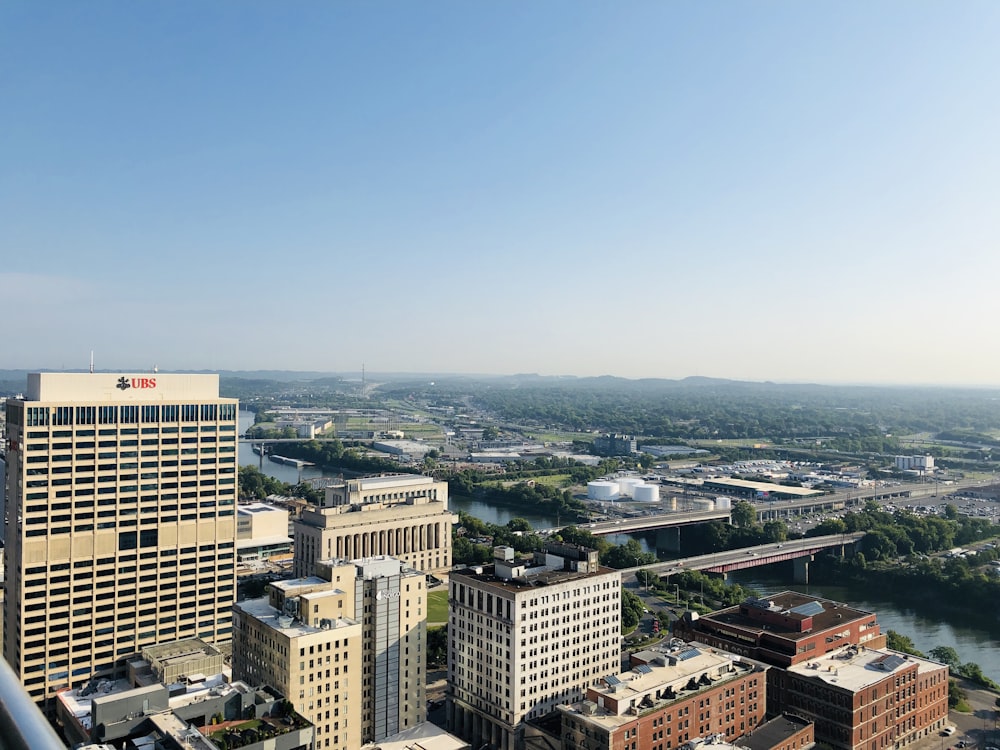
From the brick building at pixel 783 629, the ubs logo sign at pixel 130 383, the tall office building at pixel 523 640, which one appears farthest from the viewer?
the brick building at pixel 783 629

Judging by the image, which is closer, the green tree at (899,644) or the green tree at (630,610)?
the green tree at (899,644)

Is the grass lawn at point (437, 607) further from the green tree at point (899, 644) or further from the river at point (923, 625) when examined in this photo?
the green tree at point (899, 644)

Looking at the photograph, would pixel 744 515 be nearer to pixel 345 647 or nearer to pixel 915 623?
pixel 915 623

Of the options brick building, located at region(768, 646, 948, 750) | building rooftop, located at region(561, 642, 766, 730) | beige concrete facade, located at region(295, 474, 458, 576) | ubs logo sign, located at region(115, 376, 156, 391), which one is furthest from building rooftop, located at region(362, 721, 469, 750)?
beige concrete facade, located at region(295, 474, 458, 576)

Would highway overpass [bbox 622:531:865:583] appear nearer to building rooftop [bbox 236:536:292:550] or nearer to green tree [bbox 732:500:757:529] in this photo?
green tree [bbox 732:500:757:529]

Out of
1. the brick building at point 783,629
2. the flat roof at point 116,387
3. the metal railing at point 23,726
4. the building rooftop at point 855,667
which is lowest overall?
the building rooftop at point 855,667

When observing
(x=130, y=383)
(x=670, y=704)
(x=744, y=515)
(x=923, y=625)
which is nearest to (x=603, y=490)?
(x=744, y=515)

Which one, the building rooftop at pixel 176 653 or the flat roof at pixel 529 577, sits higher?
the flat roof at pixel 529 577

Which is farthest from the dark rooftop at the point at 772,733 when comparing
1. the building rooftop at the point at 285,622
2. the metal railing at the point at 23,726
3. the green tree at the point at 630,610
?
the metal railing at the point at 23,726
